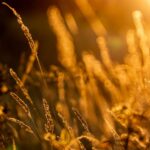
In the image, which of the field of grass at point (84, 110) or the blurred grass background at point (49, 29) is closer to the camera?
the field of grass at point (84, 110)

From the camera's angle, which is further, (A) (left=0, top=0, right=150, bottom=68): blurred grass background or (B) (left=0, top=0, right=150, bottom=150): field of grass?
(A) (left=0, top=0, right=150, bottom=68): blurred grass background

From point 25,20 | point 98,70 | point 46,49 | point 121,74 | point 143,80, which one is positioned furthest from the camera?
point 25,20

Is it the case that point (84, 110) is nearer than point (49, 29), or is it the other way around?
point (84, 110)

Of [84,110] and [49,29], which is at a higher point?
[49,29]

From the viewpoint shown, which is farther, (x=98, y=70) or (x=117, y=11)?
(x=117, y=11)

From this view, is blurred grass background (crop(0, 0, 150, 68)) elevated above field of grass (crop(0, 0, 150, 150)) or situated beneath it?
elevated above

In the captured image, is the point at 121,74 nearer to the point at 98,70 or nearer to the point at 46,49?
the point at 98,70

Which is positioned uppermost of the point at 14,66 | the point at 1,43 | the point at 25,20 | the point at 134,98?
the point at 25,20

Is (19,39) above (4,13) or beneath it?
beneath

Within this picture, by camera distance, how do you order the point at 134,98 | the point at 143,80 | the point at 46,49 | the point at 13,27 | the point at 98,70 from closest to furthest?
1. the point at 134,98
2. the point at 143,80
3. the point at 98,70
4. the point at 46,49
5. the point at 13,27

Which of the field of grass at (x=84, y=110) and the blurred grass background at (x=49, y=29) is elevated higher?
the blurred grass background at (x=49, y=29)

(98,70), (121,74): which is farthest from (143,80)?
(98,70)
